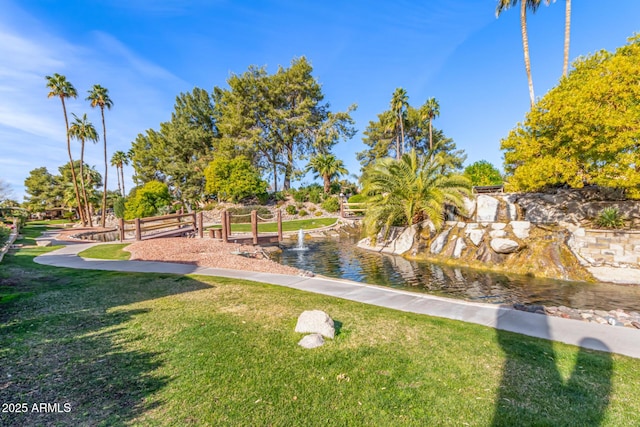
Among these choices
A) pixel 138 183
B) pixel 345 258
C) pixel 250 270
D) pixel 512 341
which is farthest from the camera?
pixel 138 183

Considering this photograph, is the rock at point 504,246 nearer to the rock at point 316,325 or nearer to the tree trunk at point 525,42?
the rock at point 316,325

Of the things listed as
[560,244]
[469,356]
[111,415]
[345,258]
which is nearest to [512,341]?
[469,356]

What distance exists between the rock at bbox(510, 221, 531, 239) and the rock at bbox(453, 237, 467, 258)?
2.01 meters

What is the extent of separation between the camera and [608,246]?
33.8 ft

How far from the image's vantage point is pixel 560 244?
11.1m

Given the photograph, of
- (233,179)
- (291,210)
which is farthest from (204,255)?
(233,179)

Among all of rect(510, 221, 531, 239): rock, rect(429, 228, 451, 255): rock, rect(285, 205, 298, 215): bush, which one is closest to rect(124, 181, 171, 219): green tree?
rect(285, 205, 298, 215): bush

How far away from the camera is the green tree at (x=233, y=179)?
118 ft

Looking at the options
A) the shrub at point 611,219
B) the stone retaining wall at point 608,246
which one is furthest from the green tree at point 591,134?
the stone retaining wall at point 608,246

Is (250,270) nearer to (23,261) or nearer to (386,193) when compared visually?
(23,261)

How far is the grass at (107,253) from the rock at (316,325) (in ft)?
32.5

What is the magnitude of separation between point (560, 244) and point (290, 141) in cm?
3537

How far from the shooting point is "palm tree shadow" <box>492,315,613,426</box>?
2.77 meters

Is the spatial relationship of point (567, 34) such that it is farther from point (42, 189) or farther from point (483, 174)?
point (42, 189)
